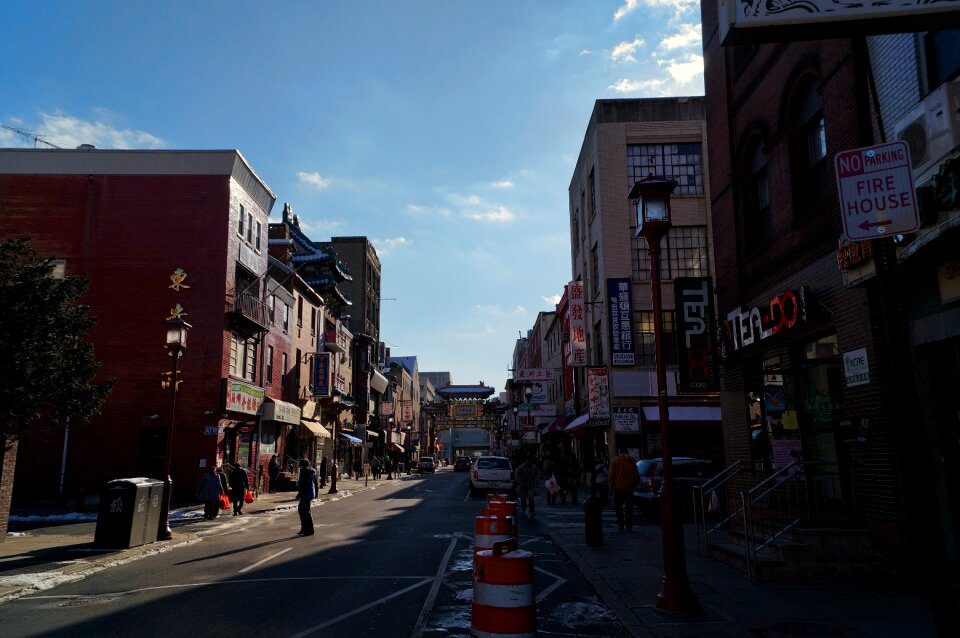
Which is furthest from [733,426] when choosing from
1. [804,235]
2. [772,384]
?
[804,235]

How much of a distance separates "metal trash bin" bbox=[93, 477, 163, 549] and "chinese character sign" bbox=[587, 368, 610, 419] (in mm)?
19477

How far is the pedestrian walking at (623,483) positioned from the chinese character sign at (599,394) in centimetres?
1319

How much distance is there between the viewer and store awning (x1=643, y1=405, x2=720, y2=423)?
29609 millimetres

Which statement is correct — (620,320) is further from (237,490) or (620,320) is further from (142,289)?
(142,289)

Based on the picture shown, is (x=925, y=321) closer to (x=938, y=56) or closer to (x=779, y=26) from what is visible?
(x=938, y=56)

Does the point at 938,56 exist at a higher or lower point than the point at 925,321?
higher

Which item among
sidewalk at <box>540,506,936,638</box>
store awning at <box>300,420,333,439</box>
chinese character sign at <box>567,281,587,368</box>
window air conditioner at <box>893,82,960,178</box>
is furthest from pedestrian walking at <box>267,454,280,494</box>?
window air conditioner at <box>893,82,960,178</box>

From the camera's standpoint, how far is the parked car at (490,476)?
2992 cm

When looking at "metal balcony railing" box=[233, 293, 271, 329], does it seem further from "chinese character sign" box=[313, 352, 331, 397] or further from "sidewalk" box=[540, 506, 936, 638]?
"sidewalk" box=[540, 506, 936, 638]

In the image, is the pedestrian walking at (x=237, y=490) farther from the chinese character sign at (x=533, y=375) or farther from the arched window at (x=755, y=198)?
the chinese character sign at (x=533, y=375)

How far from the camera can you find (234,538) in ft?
53.9

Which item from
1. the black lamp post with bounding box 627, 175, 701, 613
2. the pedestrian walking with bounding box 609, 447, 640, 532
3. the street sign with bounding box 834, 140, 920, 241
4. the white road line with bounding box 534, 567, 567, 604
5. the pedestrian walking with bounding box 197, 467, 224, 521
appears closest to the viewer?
the street sign with bounding box 834, 140, 920, 241

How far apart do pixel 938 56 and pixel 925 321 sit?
134 inches

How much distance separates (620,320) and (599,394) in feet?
11.3
